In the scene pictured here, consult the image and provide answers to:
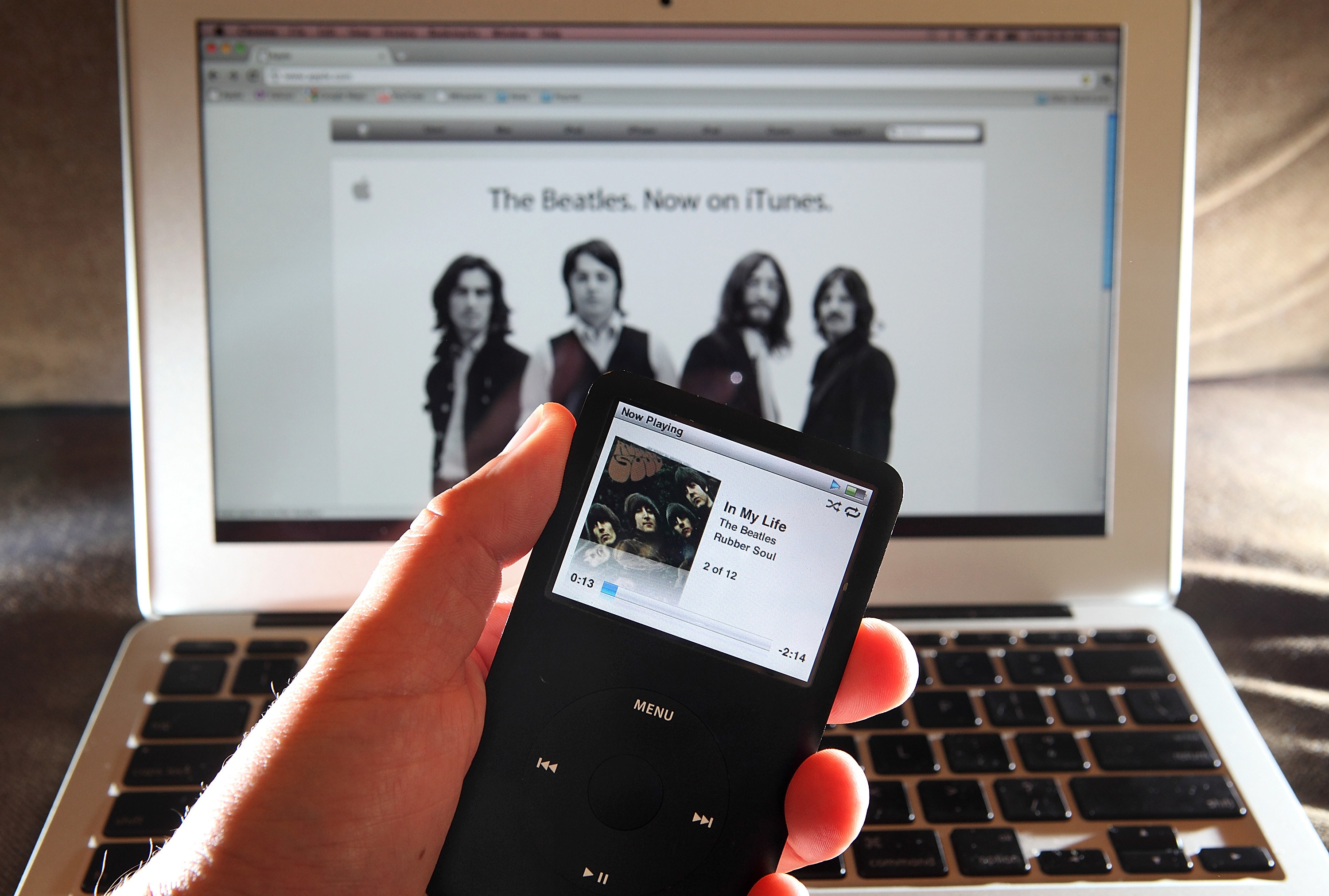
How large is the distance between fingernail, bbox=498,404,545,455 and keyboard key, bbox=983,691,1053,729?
0.26 m

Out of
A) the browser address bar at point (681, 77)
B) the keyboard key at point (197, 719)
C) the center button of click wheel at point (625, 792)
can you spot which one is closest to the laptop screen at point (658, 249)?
the browser address bar at point (681, 77)

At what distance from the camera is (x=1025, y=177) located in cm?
49

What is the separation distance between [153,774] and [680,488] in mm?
273

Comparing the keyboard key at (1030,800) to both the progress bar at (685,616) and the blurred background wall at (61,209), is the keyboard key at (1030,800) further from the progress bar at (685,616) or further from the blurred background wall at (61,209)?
the blurred background wall at (61,209)

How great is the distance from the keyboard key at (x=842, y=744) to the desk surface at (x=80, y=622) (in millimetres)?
213

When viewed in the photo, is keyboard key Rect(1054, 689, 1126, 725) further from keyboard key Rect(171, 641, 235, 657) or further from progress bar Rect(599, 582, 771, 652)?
keyboard key Rect(171, 641, 235, 657)

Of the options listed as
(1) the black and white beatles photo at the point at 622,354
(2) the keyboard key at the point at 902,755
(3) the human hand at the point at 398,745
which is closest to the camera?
(3) the human hand at the point at 398,745

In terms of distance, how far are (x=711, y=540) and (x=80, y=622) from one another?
15.9 inches

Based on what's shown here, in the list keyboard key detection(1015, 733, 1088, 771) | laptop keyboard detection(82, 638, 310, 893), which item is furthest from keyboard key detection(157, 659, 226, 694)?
keyboard key detection(1015, 733, 1088, 771)

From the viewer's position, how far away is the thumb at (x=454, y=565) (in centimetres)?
31

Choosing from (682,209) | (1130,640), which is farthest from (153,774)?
(1130,640)

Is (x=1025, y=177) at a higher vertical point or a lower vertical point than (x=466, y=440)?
higher

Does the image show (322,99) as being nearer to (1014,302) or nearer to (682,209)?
(682,209)

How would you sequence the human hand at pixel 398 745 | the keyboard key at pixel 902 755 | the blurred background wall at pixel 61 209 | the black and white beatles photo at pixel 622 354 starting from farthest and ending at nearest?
the blurred background wall at pixel 61 209 < the black and white beatles photo at pixel 622 354 < the keyboard key at pixel 902 755 < the human hand at pixel 398 745
